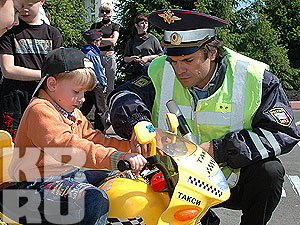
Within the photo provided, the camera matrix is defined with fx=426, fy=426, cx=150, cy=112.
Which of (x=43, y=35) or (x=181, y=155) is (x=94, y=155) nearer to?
(x=181, y=155)

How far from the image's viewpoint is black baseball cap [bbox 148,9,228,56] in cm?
241

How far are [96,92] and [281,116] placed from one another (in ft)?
13.1

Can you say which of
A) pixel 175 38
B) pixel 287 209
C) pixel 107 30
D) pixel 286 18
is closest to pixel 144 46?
pixel 107 30

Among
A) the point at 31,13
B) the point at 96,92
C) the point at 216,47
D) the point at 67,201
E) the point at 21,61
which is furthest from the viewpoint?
the point at 96,92

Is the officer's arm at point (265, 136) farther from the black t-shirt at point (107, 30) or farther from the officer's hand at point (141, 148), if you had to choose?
the black t-shirt at point (107, 30)

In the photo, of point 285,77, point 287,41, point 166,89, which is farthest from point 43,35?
point 287,41

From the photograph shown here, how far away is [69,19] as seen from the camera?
364 inches

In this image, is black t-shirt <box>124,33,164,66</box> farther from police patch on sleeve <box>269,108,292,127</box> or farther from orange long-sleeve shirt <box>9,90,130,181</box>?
orange long-sleeve shirt <box>9,90,130,181</box>

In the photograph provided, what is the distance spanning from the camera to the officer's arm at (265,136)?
94.3 inches

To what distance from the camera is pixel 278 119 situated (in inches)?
97.3

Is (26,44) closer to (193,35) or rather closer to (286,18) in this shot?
(193,35)

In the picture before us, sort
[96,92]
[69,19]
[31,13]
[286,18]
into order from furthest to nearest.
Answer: [286,18] < [69,19] < [96,92] < [31,13]

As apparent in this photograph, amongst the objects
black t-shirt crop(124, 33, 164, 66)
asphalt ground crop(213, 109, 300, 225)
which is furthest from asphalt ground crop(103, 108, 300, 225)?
black t-shirt crop(124, 33, 164, 66)

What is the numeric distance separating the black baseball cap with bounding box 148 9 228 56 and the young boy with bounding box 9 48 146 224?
1.70ft
